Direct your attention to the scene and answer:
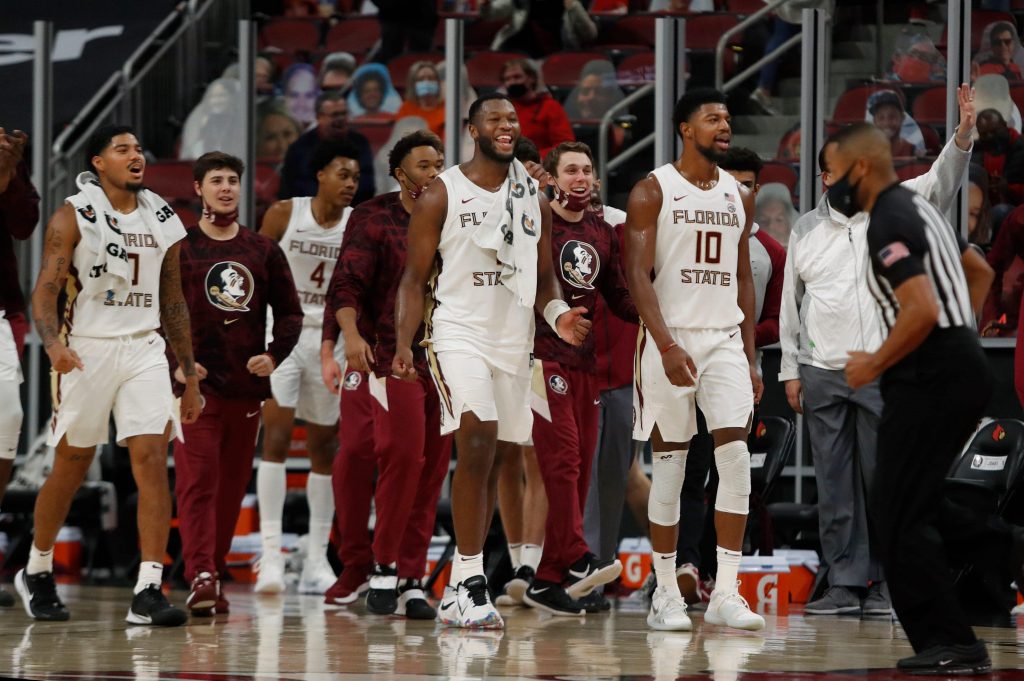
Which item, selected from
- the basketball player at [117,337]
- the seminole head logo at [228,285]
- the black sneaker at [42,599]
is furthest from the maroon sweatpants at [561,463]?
the black sneaker at [42,599]

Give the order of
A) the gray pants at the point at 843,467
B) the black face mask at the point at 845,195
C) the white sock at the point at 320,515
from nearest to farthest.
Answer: the black face mask at the point at 845,195
the gray pants at the point at 843,467
the white sock at the point at 320,515

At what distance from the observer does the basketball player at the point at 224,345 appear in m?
7.74

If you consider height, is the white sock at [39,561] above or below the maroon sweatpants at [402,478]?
below

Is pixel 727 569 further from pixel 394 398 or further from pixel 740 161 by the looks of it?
pixel 740 161

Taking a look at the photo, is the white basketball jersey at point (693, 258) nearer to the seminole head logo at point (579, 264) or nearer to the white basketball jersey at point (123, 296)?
the seminole head logo at point (579, 264)

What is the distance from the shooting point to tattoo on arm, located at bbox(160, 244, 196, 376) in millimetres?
7387

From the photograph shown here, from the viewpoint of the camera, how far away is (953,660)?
206 inches

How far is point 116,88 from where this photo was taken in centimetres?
1362

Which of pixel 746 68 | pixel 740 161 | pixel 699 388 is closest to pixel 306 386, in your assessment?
pixel 740 161

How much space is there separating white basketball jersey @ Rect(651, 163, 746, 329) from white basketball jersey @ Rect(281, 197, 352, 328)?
8.67ft

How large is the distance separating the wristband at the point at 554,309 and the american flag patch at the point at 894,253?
73.3 inches

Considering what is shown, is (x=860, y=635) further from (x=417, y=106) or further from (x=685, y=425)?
(x=417, y=106)

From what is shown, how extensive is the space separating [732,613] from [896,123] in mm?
3883

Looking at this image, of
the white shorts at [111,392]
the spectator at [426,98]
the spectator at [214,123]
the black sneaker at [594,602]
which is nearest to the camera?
the white shorts at [111,392]
